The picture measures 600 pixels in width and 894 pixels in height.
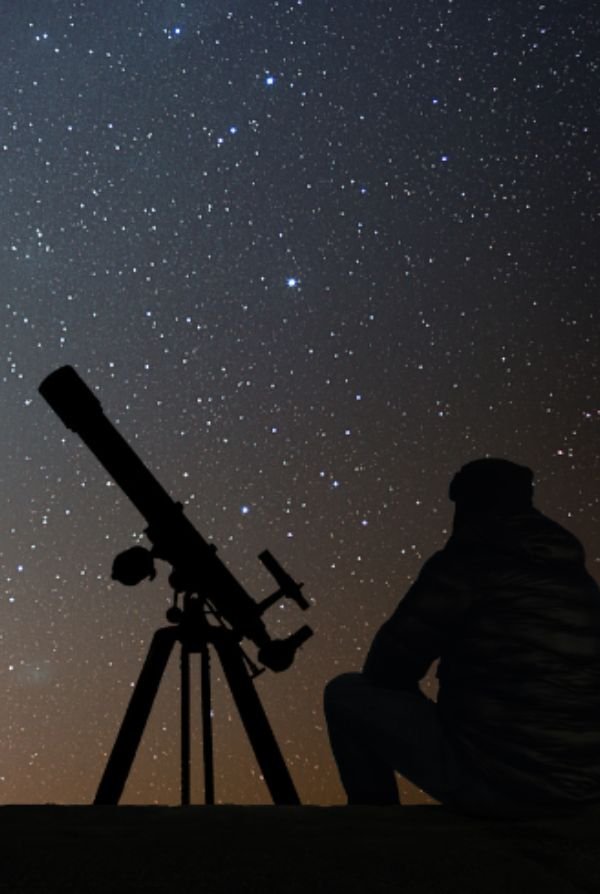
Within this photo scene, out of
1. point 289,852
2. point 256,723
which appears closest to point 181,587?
point 256,723

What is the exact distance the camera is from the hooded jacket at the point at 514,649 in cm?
272

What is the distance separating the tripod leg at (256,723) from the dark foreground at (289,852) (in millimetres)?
1976

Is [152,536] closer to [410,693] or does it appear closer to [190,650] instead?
[190,650]

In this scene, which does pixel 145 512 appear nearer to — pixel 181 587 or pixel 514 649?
pixel 181 587

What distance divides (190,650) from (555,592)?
2.39 meters

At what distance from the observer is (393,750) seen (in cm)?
301

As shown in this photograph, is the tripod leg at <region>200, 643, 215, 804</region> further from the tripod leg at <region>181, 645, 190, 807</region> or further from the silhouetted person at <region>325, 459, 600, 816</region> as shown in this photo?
the silhouetted person at <region>325, 459, 600, 816</region>

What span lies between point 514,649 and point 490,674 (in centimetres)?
10

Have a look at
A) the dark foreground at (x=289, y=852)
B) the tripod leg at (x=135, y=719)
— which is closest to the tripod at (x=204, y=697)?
the tripod leg at (x=135, y=719)

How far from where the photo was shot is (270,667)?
5137 mm

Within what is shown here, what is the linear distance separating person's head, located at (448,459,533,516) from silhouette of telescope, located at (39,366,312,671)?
1993 mm

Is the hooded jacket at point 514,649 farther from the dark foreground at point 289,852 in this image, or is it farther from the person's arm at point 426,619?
the dark foreground at point 289,852

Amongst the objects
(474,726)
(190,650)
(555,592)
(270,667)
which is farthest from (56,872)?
(270,667)

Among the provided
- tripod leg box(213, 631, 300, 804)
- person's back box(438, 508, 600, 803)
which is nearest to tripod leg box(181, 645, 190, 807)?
tripod leg box(213, 631, 300, 804)
